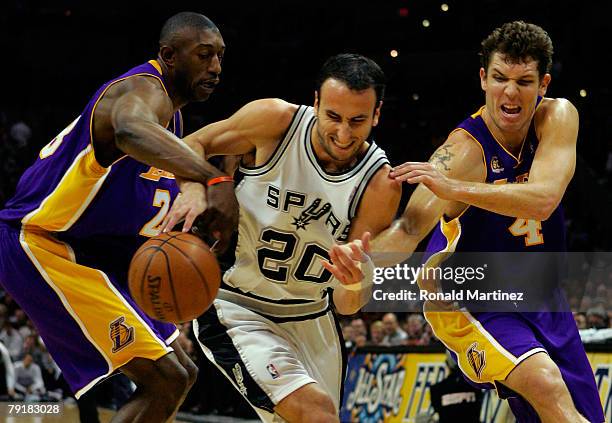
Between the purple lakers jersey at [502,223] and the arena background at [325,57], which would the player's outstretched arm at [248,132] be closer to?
the purple lakers jersey at [502,223]

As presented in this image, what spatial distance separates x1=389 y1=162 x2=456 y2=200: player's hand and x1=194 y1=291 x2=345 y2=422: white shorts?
0.90 meters

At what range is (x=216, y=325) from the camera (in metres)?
4.19

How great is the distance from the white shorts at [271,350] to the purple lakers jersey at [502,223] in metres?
0.77

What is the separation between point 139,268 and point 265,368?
0.76 m

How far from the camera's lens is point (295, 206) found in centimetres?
407

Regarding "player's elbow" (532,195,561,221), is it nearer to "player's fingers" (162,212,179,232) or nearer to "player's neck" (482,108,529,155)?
"player's neck" (482,108,529,155)

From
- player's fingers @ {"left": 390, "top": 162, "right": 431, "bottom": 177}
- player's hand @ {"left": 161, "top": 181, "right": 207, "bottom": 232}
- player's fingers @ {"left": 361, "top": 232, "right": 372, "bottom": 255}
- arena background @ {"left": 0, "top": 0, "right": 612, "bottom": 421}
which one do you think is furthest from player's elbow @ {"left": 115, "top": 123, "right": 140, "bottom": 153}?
arena background @ {"left": 0, "top": 0, "right": 612, "bottom": 421}

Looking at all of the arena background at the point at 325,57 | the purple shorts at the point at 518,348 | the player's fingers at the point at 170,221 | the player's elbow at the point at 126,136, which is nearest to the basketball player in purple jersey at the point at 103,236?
the player's elbow at the point at 126,136

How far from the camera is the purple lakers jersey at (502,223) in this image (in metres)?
4.25

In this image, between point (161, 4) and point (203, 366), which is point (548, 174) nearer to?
point (203, 366)

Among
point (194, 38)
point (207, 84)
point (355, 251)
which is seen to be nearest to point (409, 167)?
point (355, 251)

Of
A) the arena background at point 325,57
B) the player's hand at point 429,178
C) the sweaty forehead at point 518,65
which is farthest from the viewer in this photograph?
the arena background at point 325,57

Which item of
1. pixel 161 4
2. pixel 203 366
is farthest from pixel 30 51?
pixel 203 366

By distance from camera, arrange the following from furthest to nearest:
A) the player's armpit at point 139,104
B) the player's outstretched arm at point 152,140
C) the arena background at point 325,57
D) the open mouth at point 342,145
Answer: the arena background at point 325,57 < the open mouth at point 342,145 < the player's armpit at point 139,104 < the player's outstretched arm at point 152,140
